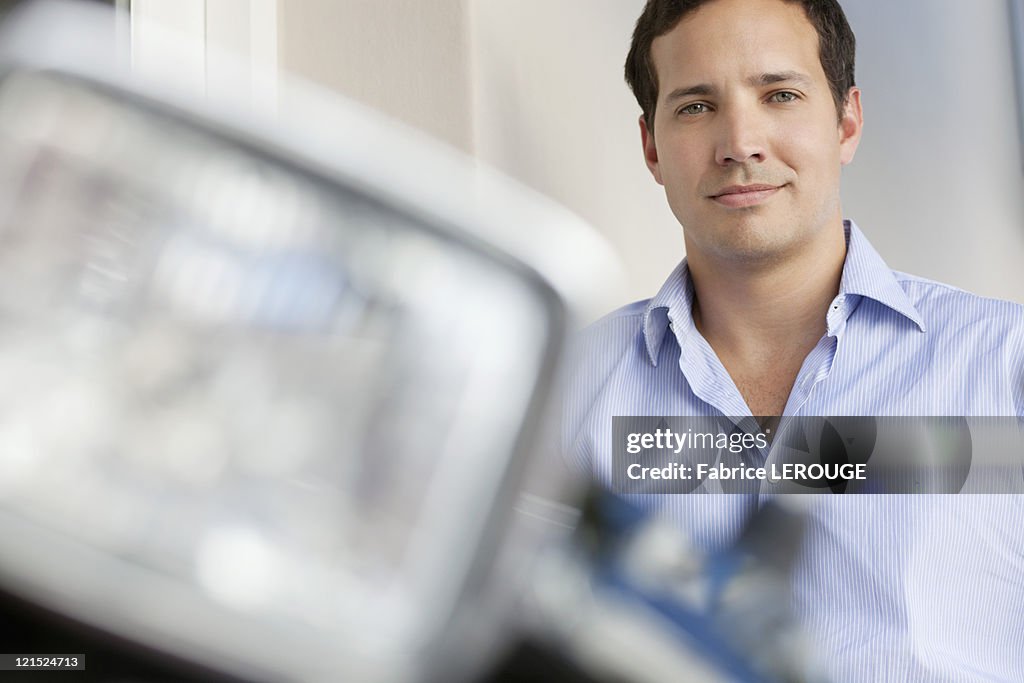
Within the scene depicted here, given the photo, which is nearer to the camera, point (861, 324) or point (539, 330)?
point (539, 330)

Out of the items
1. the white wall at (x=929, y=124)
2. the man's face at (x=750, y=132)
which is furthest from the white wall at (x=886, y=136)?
the man's face at (x=750, y=132)

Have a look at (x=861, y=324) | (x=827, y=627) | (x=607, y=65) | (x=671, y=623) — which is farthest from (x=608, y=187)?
(x=671, y=623)

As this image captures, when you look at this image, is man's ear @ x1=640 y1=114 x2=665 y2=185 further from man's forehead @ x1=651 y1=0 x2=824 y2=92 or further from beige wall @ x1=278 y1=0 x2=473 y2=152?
beige wall @ x1=278 y1=0 x2=473 y2=152

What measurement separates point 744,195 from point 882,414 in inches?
8.2

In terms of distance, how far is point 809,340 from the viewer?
771mm

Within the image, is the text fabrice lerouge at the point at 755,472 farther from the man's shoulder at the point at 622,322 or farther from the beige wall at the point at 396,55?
the beige wall at the point at 396,55

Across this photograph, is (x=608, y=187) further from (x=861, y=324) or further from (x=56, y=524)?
(x=56, y=524)

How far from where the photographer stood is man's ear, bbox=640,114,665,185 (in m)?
0.87

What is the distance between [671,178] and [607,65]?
0.60ft

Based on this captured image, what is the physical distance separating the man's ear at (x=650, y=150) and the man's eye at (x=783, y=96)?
0.39ft

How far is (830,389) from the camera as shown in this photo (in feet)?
2.31

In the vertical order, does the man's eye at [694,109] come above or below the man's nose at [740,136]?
above

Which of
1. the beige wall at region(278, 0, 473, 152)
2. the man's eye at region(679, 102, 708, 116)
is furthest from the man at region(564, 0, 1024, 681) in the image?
the beige wall at region(278, 0, 473, 152)

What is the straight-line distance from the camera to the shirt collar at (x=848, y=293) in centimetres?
72
